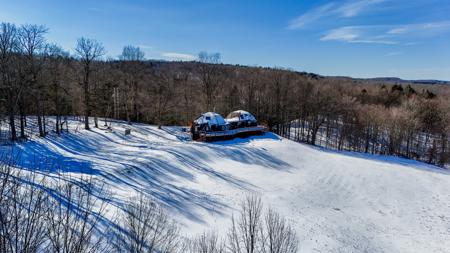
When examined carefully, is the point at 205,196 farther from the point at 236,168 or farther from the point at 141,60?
the point at 141,60

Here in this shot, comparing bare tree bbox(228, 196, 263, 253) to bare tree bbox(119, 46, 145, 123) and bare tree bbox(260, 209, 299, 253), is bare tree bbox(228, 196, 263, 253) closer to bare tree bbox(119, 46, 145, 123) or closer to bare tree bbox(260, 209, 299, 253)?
bare tree bbox(260, 209, 299, 253)

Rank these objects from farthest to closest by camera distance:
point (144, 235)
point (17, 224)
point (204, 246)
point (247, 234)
Answer: point (247, 234), point (204, 246), point (144, 235), point (17, 224)

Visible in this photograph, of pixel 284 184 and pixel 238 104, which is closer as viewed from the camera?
pixel 284 184

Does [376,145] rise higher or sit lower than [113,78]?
lower

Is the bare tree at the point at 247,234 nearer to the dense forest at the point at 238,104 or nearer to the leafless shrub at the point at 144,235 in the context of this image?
the leafless shrub at the point at 144,235

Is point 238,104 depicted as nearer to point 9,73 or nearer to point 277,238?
point 9,73

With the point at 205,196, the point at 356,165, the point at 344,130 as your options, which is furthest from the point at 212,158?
the point at 344,130

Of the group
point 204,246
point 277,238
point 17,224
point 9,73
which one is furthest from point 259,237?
point 9,73

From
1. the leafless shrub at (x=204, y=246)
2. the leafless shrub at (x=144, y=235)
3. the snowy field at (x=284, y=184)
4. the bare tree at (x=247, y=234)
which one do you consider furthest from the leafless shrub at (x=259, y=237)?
the leafless shrub at (x=144, y=235)
